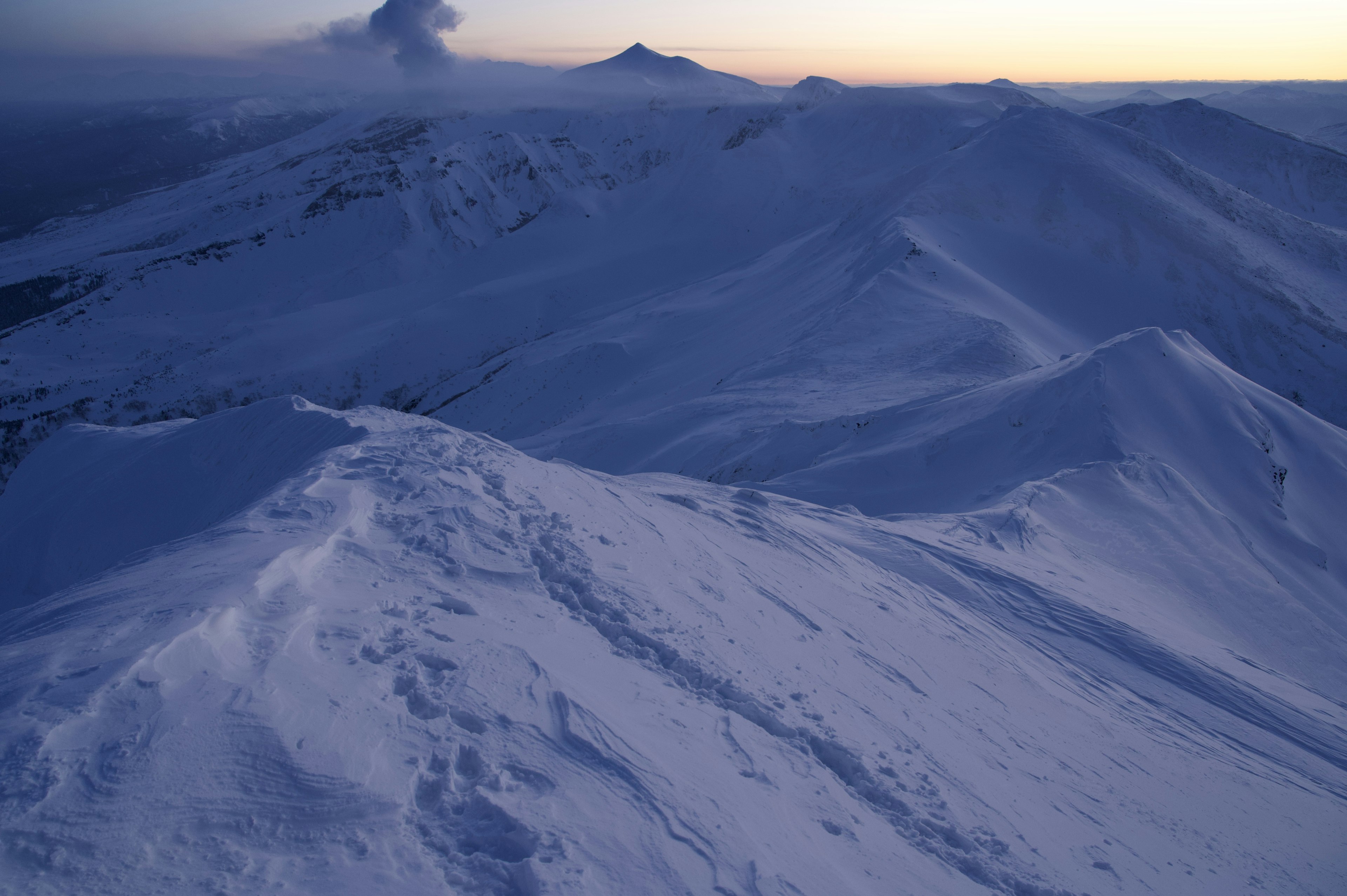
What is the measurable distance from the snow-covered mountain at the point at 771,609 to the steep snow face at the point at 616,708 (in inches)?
1.3

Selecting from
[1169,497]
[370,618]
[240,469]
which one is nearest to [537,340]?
[240,469]

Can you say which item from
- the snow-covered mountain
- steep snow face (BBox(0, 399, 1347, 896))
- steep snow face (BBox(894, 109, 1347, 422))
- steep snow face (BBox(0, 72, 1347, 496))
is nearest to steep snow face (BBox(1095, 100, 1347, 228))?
steep snow face (BBox(0, 72, 1347, 496))

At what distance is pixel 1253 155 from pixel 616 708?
78112mm

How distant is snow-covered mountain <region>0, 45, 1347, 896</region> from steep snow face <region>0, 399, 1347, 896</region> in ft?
0.11

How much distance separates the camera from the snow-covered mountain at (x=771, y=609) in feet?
12.6

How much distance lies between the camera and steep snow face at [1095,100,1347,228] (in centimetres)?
5353

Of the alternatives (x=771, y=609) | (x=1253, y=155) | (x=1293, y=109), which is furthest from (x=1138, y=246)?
(x=1293, y=109)

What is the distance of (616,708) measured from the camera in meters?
5.04

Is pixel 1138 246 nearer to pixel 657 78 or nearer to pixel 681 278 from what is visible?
pixel 681 278

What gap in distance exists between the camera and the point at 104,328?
5984cm

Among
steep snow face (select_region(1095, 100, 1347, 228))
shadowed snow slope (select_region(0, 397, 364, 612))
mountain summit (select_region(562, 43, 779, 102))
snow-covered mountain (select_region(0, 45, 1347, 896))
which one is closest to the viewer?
snow-covered mountain (select_region(0, 45, 1347, 896))

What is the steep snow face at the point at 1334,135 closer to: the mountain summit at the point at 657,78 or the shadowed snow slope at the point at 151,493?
the mountain summit at the point at 657,78

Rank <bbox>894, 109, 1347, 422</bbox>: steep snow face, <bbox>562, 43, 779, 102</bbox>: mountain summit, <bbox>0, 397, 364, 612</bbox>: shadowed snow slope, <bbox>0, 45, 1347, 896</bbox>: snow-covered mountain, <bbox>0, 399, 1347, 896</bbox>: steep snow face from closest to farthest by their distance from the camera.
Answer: <bbox>0, 399, 1347, 896</bbox>: steep snow face < <bbox>0, 45, 1347, 896</bbox>: snow-covered mountain < <bbox>0, 397, 364, 612</bbox>: shadowed snow slope < <bbox>894, 109, 1347, 422</bbox>: steep snow face < <bbox>562, 43, 779, 102</bbox>: mountain summit

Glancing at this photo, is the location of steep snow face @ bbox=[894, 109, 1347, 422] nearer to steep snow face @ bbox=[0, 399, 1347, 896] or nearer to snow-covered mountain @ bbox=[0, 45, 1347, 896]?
snow-covered mountain @ bbox=[0, 45, 1347, 896]
